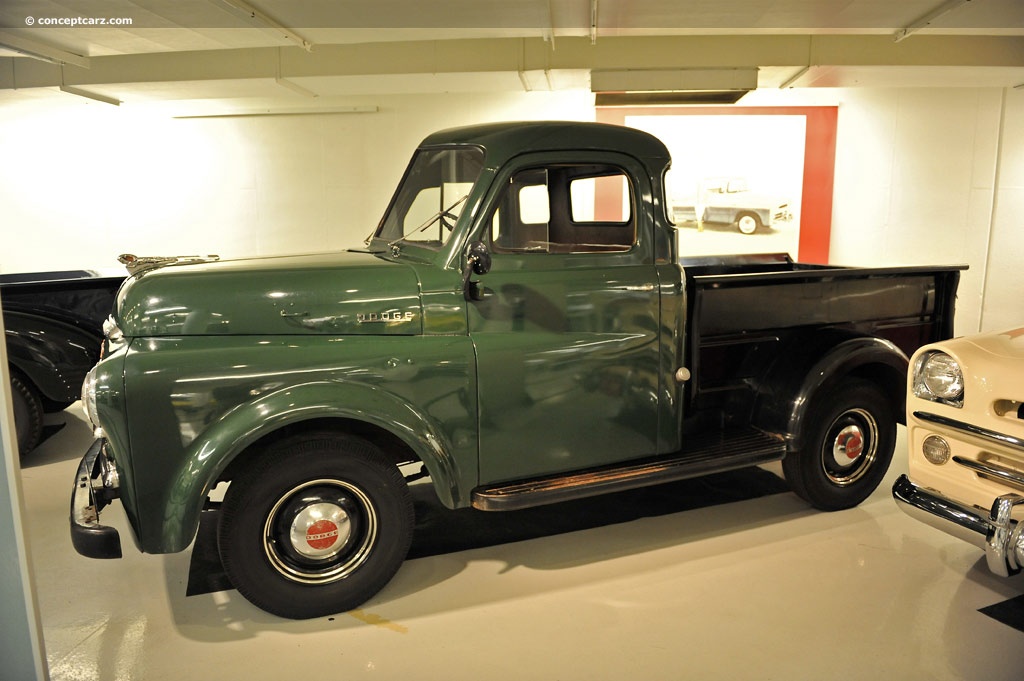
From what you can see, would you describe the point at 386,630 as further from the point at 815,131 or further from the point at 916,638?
the point at 815,131

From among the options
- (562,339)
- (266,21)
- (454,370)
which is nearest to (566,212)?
(562,339)

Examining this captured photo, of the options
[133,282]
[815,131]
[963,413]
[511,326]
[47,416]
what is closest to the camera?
[963,413]

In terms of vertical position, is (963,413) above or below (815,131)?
below

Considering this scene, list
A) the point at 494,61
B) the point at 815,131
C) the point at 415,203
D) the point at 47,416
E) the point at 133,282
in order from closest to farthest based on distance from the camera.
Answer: the point at 133,282
the point at 415,203
the point at 47,416
the point at 494,61
the point at 815,131

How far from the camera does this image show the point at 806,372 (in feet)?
11.6

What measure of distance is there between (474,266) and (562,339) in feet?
1.72

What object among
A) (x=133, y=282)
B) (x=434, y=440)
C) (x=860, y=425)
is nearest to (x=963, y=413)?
(x=860, y=425)

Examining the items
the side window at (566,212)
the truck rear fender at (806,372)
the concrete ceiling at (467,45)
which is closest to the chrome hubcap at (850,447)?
the truck rear fender at (806,372)

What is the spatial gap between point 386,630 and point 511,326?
4.37ft

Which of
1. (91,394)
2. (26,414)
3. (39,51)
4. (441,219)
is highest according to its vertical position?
(39,51)

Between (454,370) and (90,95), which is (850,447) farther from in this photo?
(90,95)

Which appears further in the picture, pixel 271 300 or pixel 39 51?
pixel 39 51

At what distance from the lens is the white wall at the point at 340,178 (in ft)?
24.1

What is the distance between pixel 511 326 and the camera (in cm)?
299
